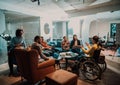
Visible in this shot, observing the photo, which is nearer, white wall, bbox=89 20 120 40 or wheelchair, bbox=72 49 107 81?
wheelchair, bbox=72 49 107 81

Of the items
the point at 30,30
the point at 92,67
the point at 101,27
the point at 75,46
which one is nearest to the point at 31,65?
the point at 92,67

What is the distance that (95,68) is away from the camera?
8.82ft

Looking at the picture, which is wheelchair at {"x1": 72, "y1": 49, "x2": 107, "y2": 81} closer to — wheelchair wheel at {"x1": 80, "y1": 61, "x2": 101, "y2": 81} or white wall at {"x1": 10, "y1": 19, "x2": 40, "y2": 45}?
wheelchair wheel at {"x1": 80, "y1": 61, "x2": 101, "y2": 81}

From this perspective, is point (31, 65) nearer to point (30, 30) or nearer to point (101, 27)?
point (30, 30)

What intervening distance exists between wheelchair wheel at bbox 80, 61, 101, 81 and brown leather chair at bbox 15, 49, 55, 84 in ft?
3.34

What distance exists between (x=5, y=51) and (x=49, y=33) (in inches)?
125

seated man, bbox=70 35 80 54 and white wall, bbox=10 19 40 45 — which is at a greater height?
white wall, bbox=10 19 40 45

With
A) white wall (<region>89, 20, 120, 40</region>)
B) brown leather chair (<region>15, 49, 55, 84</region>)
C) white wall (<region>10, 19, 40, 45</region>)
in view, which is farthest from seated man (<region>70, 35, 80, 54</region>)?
white wall (<region>89, 20, 120, 40</region>)

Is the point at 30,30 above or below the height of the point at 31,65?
above

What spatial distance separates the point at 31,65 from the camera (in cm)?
225

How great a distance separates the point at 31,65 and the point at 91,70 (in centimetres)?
155

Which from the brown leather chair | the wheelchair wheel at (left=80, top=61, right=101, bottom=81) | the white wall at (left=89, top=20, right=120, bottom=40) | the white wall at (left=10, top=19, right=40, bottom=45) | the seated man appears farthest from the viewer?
the white wall at (left=89, top=20, right=120, bottom=40)

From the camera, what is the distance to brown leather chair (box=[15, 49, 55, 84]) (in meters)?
2.23

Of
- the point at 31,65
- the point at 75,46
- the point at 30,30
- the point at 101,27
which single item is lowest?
the point at 31,65
